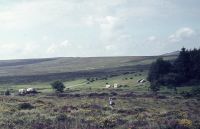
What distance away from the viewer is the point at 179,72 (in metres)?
98.7

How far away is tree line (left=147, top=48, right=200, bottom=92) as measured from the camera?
94131 millimetres

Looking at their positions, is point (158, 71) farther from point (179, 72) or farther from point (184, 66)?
point (184, 66)

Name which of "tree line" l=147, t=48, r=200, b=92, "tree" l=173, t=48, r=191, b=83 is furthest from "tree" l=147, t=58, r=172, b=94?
"tree" l=173, t=48, r=191, b=83

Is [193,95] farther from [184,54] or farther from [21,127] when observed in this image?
[21,127]

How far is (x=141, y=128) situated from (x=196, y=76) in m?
74.0

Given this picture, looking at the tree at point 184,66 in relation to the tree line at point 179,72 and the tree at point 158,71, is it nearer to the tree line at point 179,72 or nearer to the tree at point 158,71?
the tree line at point 179,72

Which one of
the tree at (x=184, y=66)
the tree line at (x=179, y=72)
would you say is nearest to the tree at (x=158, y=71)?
the tree line at (x=179, y=72)

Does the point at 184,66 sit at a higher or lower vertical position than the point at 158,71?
higher

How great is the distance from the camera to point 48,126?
1090 inches

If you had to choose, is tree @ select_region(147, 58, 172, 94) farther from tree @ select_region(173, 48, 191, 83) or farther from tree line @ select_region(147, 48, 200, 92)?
tree @ select_region(173, 48, 191, 83)

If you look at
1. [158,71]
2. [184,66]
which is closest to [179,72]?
[184,66]

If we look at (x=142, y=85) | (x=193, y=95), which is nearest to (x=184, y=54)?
(x=142, y=85)

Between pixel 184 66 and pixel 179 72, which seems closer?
pixel 179 72

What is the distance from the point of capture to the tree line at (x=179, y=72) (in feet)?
309
